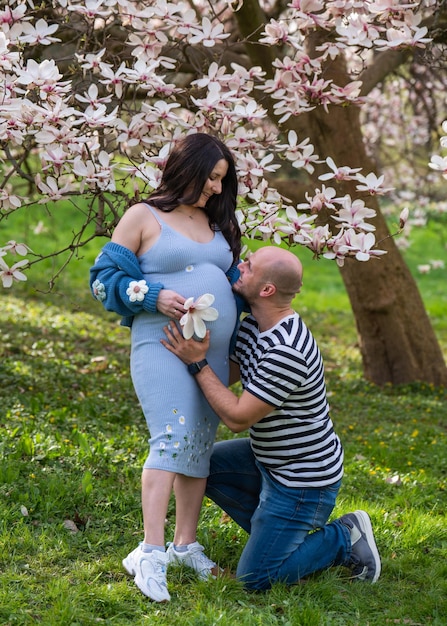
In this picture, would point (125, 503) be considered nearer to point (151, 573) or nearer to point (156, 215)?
point (151, 573)

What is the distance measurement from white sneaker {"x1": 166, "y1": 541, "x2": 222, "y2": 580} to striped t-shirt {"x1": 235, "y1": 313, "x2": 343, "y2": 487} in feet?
1.41

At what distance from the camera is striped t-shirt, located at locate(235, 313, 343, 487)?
9.94 ft

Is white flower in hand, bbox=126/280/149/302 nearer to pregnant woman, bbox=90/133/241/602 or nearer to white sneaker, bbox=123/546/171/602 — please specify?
pregnant woman, bbox=90/133/241/602

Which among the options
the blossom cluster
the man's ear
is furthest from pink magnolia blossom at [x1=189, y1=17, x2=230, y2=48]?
the man's ear

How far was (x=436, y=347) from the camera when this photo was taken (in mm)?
6914

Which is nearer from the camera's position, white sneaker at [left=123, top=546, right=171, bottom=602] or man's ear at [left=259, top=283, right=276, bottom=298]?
white sneaker at [left=123, top=546, right=171, bottom=602]

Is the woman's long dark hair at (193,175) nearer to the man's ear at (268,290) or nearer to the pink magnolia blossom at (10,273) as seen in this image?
the man's ear at (268,290)

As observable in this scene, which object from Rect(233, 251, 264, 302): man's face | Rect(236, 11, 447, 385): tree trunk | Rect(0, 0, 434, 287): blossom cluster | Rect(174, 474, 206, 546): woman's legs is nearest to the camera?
Rect(233, 251, 264, 302): man's face

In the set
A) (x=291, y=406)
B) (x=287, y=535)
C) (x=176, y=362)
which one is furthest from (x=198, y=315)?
(x=287, y=535)

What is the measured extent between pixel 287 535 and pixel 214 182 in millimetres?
1355

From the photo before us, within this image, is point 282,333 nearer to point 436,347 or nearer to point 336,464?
point 336,464

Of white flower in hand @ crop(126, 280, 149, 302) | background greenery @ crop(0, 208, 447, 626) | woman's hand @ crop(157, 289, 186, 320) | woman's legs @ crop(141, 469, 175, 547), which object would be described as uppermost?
white flower in hand @ crop(126, 280, 149, 302)

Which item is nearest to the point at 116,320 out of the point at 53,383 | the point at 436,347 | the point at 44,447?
the point at 53,383

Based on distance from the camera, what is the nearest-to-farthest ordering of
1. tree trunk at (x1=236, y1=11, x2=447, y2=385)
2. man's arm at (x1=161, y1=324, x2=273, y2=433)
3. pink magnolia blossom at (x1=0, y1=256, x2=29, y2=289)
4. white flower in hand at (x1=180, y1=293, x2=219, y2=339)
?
1. white flower in hand at (x1=180, y1=293, x2=219, y2=339)
2. man's arm at (x1=161, y1=324, x2=273, y2=433)
3. pink magnolia blossom at (x1=0, y1=256, x2=29, y2=289)
4. tree trunk at (x1=236, y1=11, x2=447, y2=385)
